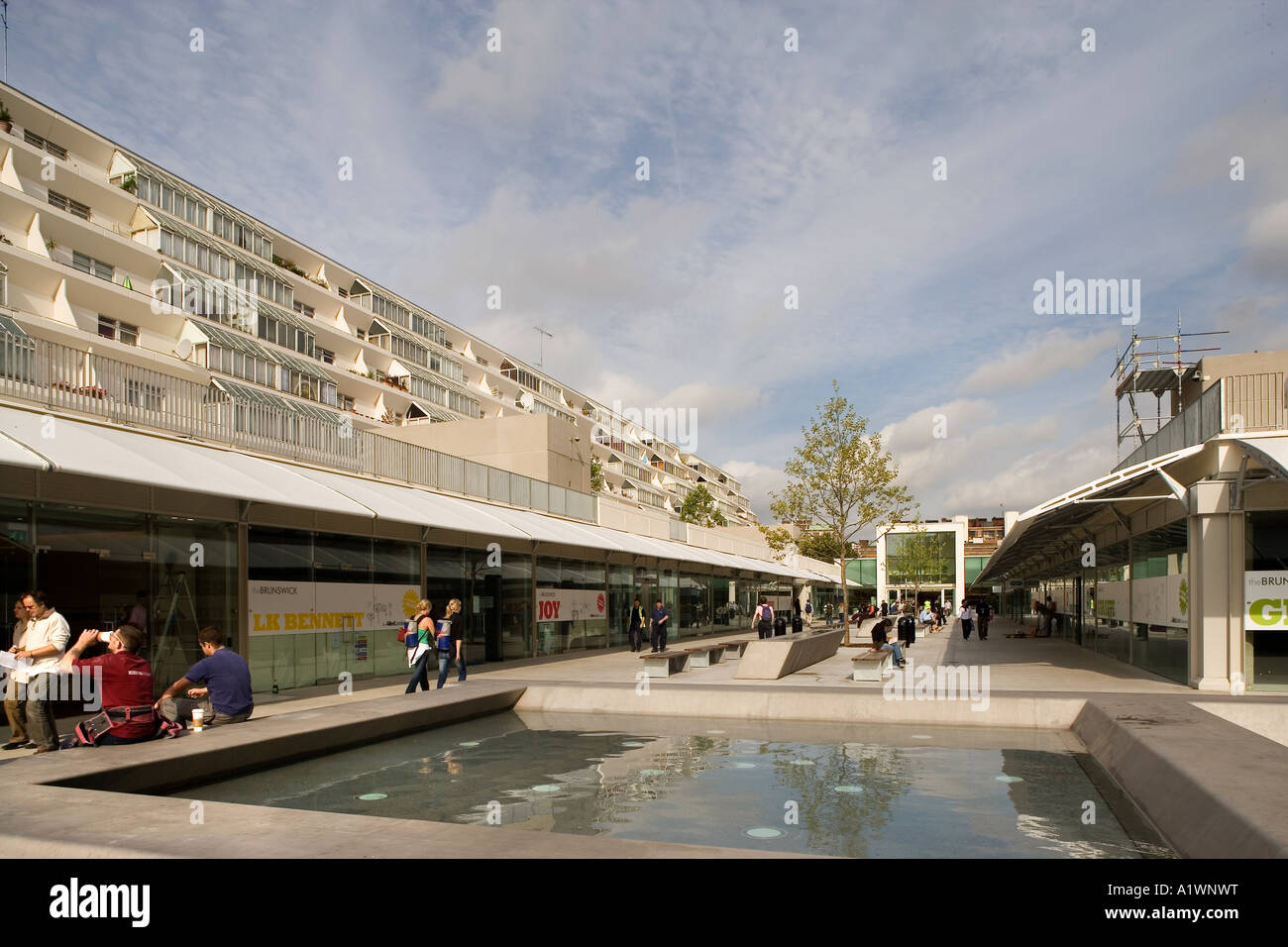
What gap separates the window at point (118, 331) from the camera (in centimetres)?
4380

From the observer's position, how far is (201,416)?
1563cm

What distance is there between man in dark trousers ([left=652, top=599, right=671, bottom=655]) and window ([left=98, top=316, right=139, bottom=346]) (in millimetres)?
31708

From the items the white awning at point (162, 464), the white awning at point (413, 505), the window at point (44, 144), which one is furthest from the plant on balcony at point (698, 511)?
the white awning at point (162, 464)

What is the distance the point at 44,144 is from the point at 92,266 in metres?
5.74

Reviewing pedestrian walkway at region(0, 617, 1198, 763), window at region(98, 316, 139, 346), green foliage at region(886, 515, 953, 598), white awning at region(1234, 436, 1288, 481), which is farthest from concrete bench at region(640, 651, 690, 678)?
green foliage at region(886, 515, 953, 598)

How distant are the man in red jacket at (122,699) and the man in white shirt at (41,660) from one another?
16.5 inches

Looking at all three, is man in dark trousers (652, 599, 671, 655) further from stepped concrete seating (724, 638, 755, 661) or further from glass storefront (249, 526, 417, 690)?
glass storefront (249, 526, 417, 690)

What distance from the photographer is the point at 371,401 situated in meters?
64.5

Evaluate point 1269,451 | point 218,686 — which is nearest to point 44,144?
point 218,686
